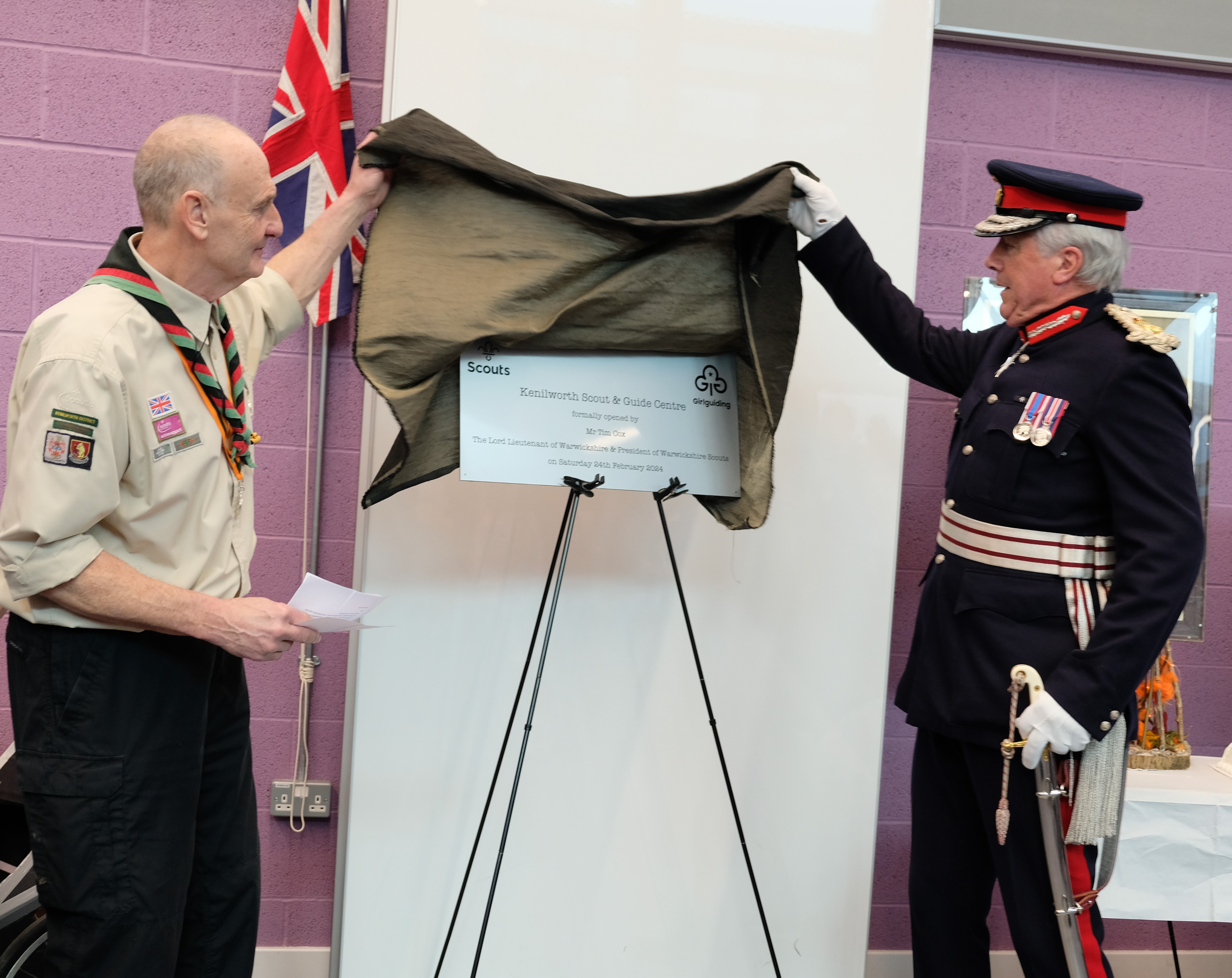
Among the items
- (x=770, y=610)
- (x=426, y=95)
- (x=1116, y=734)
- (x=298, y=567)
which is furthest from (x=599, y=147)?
(x=1116, y=734)

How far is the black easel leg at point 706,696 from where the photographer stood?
175 cm

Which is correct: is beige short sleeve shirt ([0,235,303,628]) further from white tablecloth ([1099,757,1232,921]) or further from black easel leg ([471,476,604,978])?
white tablecloth ([1099,757,1232,921])

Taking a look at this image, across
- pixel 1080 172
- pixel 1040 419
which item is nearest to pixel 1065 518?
pixel 1040 419

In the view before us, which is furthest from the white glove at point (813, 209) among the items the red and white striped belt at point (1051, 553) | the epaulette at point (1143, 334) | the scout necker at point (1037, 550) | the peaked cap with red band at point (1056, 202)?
the red and white striped belt at point (1051, 553)

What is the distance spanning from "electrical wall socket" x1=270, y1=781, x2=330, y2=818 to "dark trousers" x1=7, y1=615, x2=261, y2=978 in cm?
82

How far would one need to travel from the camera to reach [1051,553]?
1.60m

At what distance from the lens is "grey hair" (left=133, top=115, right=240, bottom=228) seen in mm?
1405

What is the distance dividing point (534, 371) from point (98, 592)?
0.75 metres

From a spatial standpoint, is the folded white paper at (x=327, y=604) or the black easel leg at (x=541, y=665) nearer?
the folded white paper at (x=327, y=604)

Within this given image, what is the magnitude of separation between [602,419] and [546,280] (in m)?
0.26

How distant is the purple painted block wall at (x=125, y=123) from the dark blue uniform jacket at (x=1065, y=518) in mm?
1163

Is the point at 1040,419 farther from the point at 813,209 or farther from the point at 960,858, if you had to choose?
the point at 960,858

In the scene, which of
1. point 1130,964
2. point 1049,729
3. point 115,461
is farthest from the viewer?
point 1130,964

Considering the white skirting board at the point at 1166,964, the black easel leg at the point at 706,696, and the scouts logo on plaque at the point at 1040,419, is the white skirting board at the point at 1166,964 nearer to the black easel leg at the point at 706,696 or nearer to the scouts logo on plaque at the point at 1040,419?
the black easel leg at the point at 706,696
